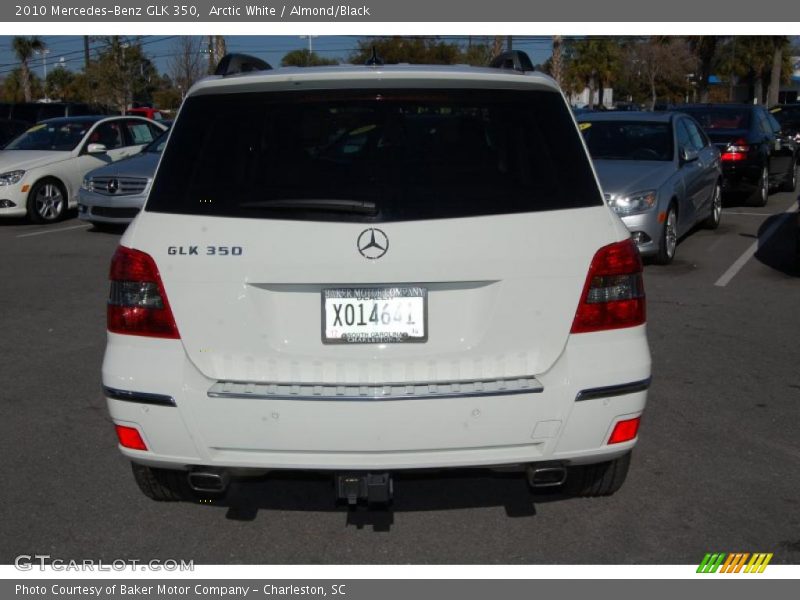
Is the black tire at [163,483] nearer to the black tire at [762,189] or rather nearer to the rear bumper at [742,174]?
the rear bumper at [742,174]

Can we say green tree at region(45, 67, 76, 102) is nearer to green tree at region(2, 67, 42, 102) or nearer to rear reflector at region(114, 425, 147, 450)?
green tree at region(2, 67, 42, 102)

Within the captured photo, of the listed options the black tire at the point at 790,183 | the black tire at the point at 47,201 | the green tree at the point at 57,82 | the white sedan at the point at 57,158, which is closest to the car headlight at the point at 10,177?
the white sedan at the point at 57,158

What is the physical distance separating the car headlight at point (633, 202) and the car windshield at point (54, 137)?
9.53 m

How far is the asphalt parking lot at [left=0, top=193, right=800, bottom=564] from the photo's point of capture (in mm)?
3908

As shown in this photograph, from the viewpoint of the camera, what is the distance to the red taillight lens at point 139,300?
137 inches

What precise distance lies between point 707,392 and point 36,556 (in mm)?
3975

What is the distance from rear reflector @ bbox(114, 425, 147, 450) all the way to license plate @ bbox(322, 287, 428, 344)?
31.8 inches

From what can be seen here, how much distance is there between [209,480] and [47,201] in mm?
12645

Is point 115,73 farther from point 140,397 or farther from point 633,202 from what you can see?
point 140,397

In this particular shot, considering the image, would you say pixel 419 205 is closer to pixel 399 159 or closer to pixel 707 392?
pixel 399 159

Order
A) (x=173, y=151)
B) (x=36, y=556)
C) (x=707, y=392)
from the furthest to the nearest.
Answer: (x=707, y=392) < (x=36, y=556) < (x=173, y=151)

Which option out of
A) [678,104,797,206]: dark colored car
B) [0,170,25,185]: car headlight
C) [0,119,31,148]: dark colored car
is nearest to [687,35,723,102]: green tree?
[678,104,797,206]: dark colored car

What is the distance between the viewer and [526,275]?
3396 mm
